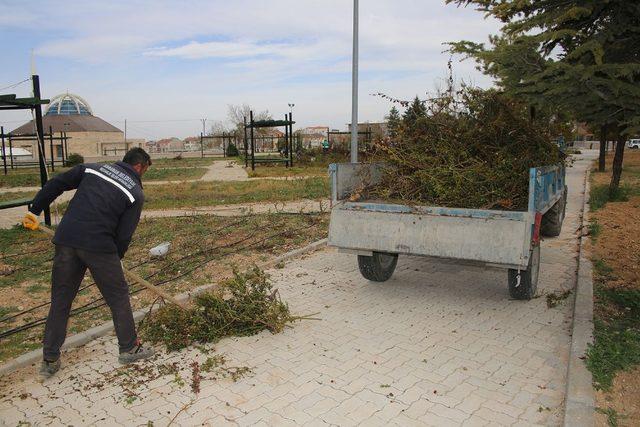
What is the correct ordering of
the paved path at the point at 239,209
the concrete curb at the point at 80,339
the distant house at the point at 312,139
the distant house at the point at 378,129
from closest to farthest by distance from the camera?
the concrete curb at the point at 80,339 < the distant house at the point at 378,129 < the paved path at the point at 239,209 < the distant house at the point at 312,139

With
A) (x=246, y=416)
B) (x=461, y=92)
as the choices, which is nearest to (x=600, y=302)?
(x=461, y=92)

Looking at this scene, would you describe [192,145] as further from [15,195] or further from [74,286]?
[74,286]

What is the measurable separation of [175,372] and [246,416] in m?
0.86

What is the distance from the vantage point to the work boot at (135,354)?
3.98m

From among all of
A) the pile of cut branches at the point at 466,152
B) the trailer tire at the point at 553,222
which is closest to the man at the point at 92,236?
the pile of cut branches at the point at 466,152

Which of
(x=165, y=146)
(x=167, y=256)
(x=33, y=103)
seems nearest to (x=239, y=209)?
(x=167, y=256)

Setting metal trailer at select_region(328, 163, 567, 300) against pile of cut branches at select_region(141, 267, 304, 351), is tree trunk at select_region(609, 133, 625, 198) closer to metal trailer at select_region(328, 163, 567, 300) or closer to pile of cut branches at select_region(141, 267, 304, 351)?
metal trailer at select_region(328, 163, 567, 300)

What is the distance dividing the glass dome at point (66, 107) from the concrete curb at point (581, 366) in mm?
77703

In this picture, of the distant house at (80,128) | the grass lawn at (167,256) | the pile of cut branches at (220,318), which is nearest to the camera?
the pile of cut branches at (220,318)

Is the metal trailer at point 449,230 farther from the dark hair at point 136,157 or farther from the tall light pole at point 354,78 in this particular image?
the tall light pole at point 354,78

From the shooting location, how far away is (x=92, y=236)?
3691 millimetres

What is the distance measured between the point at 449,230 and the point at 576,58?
72.3 inches

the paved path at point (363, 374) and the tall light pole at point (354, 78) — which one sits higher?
the tall light pole at point (354, 78)

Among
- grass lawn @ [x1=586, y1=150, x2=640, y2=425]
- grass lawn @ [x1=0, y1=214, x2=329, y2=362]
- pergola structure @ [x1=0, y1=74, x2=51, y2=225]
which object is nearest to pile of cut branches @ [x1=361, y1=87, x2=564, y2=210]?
grass lawn @ [x1=586, y1=150, x2=640, y2=425]
